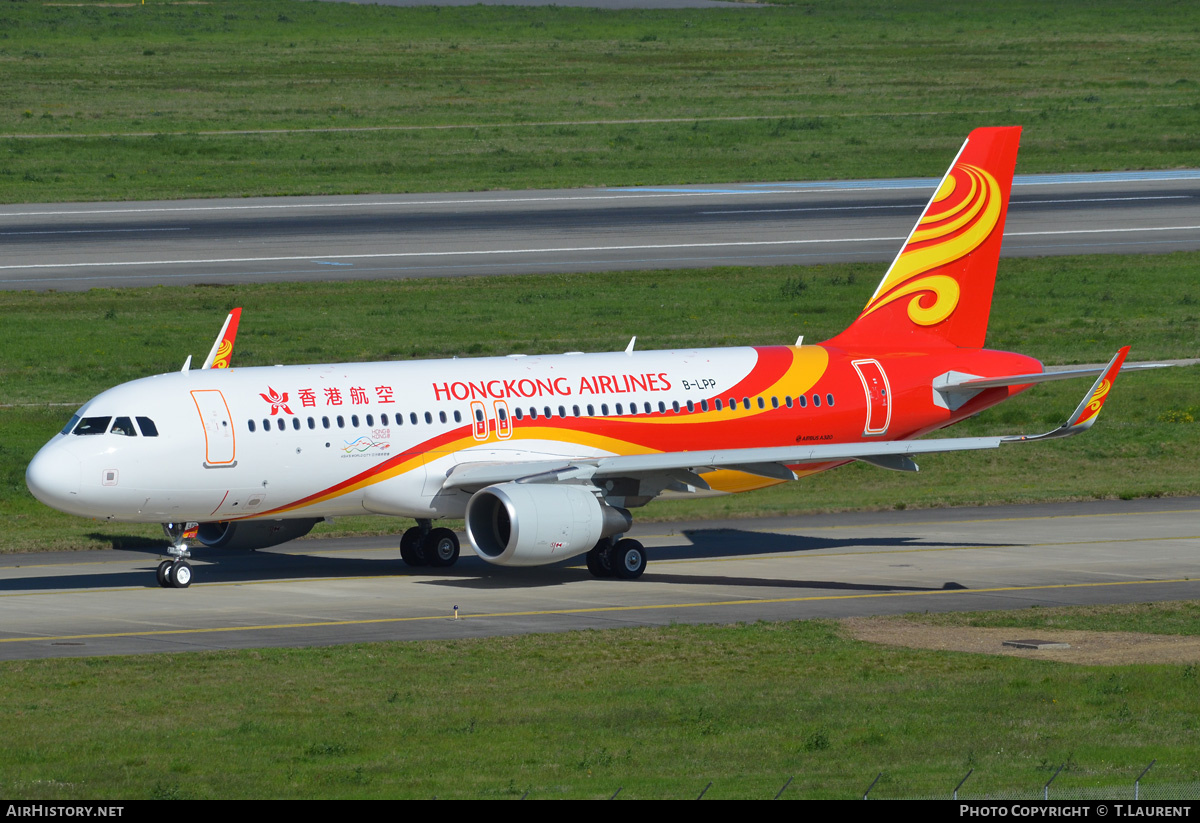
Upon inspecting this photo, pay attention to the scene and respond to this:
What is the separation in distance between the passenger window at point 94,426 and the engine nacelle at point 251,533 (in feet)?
15.7

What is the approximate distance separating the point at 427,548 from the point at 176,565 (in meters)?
6.14

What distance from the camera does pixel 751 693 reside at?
27.0 metres

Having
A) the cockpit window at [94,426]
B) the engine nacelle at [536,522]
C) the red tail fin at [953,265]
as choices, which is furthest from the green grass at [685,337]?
the engine nacelle at [536,522]

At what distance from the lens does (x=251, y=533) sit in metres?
40.8

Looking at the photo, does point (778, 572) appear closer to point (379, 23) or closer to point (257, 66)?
point (257, 66)

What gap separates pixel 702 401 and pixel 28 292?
3628 cm

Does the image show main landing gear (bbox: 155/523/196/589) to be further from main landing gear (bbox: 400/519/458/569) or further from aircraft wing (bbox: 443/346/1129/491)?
aircraft wing (bbox: 443/346/1129/491)

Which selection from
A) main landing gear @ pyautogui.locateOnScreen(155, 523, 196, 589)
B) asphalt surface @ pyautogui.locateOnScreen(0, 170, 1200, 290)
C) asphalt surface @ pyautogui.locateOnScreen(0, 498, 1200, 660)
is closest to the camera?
asphalt surface @ pyautogui.locateOnScreen(0, 498, 1200, 660)

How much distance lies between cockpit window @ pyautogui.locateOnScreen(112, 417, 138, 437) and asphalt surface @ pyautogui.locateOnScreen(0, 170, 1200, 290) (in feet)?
116

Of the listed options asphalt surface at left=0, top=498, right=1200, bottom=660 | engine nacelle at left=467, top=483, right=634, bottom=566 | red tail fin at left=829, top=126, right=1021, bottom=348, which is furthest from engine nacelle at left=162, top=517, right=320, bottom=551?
red tail fin at left=829, top=126, right=1021, bottom=348

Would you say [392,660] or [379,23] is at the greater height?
[379,23]

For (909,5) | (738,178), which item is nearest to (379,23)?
(909,5)

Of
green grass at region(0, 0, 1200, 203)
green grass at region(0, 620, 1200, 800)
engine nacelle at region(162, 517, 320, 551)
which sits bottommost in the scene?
green grass at region(0, 620, 1200, 800)

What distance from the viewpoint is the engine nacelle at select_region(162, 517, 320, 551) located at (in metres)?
40.6
